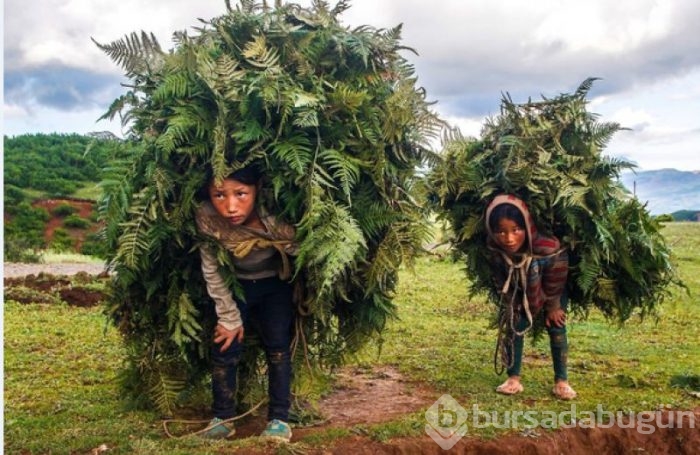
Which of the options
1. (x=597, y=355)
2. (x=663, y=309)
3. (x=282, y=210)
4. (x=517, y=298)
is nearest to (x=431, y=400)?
(x=517, y=298)

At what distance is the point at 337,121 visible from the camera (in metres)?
4.74

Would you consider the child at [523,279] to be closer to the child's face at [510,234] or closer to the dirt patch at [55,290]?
the child's face at [510,234]

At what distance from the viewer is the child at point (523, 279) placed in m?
5.93

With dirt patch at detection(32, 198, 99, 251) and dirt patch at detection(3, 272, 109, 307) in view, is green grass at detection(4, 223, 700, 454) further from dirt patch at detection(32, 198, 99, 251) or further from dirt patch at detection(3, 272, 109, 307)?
dirt patch at detection(32, 198, 99, 251)

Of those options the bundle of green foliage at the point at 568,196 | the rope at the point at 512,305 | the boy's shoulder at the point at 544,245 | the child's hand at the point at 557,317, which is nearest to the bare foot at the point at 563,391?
the rope at the point at 512,305

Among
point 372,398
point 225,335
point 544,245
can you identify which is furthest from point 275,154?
point 372,398

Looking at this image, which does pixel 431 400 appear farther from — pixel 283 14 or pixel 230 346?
pixel 283 14

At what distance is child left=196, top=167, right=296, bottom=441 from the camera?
4738 millimetres

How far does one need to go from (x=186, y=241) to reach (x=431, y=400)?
8.60ft

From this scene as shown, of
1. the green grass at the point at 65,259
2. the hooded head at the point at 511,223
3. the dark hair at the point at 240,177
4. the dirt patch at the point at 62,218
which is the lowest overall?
the green grass at the point at 65,259

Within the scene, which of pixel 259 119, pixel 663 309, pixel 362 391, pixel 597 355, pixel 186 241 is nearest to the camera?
pixel 259 119

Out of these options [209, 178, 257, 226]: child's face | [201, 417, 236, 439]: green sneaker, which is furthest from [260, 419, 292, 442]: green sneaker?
[209, 178, 257, 226]: child's face

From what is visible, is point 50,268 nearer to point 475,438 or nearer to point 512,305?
point 512,305

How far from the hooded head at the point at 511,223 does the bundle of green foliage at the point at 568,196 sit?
13cm
